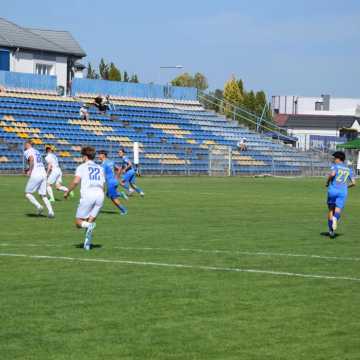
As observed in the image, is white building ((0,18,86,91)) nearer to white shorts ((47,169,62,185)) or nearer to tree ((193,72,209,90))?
white shorts ((47,169,62,185))

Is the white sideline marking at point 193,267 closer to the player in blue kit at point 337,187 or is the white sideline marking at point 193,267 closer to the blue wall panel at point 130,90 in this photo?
the player in blue kit at point 337,187

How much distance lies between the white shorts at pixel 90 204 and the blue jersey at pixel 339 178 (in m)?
5.81

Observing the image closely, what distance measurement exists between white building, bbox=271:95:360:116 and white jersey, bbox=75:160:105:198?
132 m

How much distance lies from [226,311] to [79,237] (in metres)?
8.91

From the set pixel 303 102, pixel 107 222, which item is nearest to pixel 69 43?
pixel 107 222

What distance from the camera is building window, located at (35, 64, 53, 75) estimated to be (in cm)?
6760

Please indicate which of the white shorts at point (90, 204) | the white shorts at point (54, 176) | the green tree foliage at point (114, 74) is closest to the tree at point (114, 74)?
the green tree foliage at point (114, 74)

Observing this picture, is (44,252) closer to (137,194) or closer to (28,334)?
(28,334)

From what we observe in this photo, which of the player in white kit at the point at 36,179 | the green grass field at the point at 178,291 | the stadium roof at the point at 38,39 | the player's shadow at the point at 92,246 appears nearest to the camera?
the green grass field at the point at 178,291

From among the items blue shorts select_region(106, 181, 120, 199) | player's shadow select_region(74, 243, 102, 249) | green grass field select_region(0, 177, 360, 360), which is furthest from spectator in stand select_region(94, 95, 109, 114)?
player's shadow select_region(74, 243, 102, 249)

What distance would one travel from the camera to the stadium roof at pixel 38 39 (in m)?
65.7

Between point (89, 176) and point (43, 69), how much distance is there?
52873mm

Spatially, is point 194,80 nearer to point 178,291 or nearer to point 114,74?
point 114,74

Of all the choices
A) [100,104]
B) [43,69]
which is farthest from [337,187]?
[43,69]
